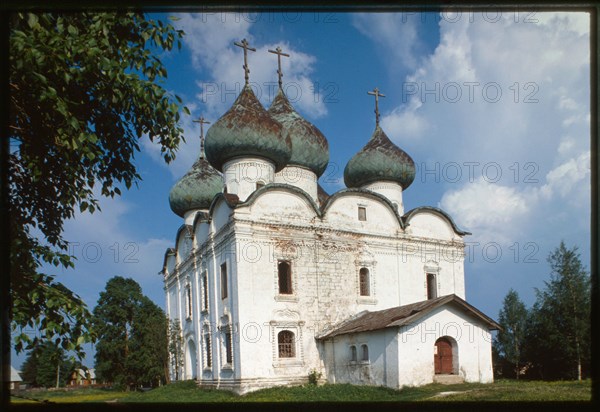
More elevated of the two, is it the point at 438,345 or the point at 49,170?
the point at 49,170

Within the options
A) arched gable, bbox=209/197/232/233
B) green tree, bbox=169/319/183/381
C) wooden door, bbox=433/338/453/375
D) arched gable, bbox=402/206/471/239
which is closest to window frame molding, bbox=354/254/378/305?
arched gable, bbox=402/206/471/239

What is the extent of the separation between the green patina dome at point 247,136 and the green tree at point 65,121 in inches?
403

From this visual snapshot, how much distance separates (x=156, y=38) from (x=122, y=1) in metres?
3.08

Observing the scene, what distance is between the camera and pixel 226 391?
15742mm

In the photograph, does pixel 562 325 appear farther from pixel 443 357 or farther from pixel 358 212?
pixel 358 212

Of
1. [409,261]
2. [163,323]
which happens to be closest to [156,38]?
[409,261]

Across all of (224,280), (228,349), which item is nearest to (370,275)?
(224,280)

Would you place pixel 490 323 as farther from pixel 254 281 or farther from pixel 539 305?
pixel 254 281

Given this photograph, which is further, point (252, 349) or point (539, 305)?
point (252, 349)

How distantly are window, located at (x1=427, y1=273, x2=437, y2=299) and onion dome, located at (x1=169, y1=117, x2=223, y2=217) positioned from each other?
9.31 metres

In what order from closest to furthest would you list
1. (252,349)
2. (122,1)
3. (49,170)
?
(122,1), (49,170), (252,349)

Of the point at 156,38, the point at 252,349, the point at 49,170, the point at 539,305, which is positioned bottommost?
the point at 252,349

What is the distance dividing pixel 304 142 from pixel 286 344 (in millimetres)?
7678

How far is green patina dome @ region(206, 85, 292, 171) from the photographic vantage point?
56.0 feet
